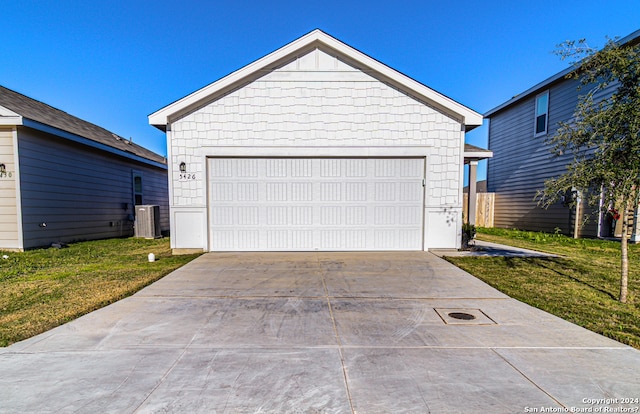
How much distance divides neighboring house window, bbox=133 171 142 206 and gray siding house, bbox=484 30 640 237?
54.8 feet

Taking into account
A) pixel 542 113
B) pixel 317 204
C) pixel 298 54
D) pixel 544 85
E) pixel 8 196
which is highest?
pixel 544 85

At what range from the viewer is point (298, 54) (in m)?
7.46

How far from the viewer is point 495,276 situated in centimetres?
554

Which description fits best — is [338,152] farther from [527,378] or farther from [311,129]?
[527,378]

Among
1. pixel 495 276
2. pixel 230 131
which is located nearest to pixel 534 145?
pixel 495 276

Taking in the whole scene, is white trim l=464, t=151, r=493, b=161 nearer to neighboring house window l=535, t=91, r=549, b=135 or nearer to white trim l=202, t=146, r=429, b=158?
white trim l=202, t=146, r=429, b=158

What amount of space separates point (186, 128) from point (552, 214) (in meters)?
14.4

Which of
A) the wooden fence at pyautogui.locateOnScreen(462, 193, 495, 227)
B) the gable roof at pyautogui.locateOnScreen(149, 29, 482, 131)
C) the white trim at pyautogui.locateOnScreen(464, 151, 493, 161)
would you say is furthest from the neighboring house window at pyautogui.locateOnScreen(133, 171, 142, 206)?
the wooden fence at pyautogui.locateOnScreen(462, 193, 495, 227)

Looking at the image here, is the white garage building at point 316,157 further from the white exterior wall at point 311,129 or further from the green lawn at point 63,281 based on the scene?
the green lawn at point 63,281

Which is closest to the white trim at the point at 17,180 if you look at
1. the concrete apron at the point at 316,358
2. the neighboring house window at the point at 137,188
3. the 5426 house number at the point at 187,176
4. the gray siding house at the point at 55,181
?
the gray siding house at the point at 55,181

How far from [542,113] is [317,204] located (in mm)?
11913

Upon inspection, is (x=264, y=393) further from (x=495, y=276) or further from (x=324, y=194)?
(x=324, y=194)

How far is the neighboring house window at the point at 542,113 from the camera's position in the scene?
12727mm

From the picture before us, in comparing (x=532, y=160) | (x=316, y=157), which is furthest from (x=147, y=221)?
(x=532, y=160)
